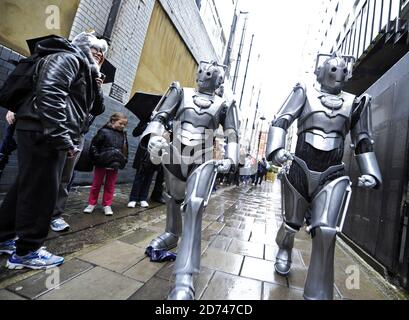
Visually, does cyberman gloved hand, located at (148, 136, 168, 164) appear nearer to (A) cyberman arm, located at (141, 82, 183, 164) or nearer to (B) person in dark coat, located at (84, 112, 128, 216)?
(A) cyberman arm, located at (141, 82, 183, 164)

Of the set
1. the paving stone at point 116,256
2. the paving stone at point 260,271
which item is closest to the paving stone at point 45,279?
the paving stone at point 116,256

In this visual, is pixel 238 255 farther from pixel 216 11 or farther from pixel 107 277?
pixel 216 11

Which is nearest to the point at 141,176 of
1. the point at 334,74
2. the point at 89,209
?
the point at 89,209

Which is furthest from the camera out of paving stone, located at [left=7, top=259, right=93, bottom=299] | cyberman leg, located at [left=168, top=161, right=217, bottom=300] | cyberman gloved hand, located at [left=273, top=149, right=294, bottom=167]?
cyberman gloved hand, located at [left=273, top=149, right=294, bottom=167]

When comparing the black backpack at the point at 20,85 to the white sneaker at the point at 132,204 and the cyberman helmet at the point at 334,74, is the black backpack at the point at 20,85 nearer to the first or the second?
the cyberman helmet at the point at 334,74

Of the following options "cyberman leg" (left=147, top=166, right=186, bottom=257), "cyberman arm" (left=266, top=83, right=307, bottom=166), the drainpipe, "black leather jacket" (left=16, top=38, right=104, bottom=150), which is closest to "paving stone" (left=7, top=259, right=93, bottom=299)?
"cyberman leg" (left=147, top=166, right=186, bottom=257)

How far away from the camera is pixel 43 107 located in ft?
6.23

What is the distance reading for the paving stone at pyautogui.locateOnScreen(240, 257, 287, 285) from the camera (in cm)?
250

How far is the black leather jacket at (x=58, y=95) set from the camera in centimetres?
191

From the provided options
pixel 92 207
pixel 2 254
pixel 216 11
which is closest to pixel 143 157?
pixel 92 207

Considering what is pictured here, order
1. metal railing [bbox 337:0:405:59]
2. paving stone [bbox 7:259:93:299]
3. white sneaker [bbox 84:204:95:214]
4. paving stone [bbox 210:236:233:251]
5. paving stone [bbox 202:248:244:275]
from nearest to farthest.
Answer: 1. paving stone [bbox 7:259:93:299]
2. paving stone [bbox 202:248:244:275]
3. paving stone [bbox 210:236:233:251]
4. white sneaker [bbox 84:204:95:214]
5. metal railing [bbox 337:0:405:59]

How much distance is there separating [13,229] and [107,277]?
908mm

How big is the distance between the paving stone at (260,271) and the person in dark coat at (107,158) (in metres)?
2.16

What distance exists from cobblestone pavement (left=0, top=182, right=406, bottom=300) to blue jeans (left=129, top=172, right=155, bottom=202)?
64 centimetres
